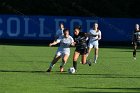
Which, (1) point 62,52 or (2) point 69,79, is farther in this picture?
(1) point 62,52

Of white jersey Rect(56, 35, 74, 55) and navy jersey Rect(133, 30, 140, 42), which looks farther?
navy jersey Rect(133, 30, 140, 42)

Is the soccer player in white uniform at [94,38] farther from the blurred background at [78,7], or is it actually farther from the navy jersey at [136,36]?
the blurred background at [78,7]

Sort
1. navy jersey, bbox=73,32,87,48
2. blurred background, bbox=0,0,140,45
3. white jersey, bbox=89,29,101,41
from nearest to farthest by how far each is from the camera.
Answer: navy jersey, bbox=73,32,87,48, white jersey, bbox=89,29,101,41, blurred background, bbox=0,0,140,45

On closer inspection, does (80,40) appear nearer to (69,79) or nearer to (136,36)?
(69,79)

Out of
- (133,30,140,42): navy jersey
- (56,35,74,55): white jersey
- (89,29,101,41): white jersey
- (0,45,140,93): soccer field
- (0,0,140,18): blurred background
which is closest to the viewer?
(0,45,140,93): soccer field

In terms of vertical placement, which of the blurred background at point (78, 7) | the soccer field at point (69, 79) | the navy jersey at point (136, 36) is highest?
the blurred background at point (78, 7)

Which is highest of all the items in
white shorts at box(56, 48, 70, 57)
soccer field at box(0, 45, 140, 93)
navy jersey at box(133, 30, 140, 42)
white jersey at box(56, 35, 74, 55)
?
white jersey at box(56, 35, 74, 55)

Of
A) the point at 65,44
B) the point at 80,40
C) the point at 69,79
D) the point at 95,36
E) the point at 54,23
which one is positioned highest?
the point at 80,40

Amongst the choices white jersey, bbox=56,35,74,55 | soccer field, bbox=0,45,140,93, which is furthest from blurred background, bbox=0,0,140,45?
white jersey, bbox=56,35,74,55

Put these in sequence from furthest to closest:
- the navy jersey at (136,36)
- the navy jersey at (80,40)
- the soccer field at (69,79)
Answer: the navy jersey at (136,36) < the navy jersey at (80,40) < the soccer field at (69,79)

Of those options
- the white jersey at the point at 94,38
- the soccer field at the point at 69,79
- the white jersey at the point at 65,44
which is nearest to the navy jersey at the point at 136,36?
the white jersey at the point at 94,38

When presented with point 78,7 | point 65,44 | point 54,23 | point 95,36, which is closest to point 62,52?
point 65,44

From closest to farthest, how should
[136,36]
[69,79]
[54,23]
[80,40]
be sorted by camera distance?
[69,79] → [80,40] → [136,36] → [54,23]

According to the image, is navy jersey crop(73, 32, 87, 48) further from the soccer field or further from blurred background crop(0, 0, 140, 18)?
blurred background crop(0, 0, 140, 18)
